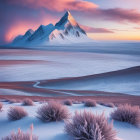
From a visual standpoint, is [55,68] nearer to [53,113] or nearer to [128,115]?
[53,113]

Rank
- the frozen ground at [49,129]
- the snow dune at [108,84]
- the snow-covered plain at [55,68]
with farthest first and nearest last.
Result: the snow-covered plain at [55,68]
the snow dune at [108,84]
the frozen ground at [49,129]

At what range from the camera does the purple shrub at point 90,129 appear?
2731 millimetres

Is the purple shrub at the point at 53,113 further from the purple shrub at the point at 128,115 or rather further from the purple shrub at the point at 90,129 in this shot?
the purple shrub at the point at 128,115

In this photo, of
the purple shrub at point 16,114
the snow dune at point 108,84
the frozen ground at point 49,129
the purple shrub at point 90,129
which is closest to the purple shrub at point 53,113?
the frozen ground at point 49,129

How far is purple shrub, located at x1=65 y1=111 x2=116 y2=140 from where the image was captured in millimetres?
2731

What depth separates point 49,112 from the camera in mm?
4164

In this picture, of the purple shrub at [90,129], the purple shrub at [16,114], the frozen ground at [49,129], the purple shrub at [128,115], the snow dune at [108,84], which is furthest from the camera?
the snow dune at [108,84]

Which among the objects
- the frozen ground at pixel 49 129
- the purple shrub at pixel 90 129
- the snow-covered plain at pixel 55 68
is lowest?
the frozen ground at pixel 49 129

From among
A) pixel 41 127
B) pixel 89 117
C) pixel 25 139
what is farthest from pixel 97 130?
pixel 41 127

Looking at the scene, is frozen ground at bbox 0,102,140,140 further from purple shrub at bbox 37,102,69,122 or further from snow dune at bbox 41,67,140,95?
snow dune at bbox 41,67,140,95

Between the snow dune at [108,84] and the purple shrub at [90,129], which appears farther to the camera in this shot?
the snow dune at [108,84]

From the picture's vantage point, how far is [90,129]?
2875mm

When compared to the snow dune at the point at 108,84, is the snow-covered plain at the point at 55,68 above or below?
above

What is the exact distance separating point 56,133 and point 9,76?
36.1 m
